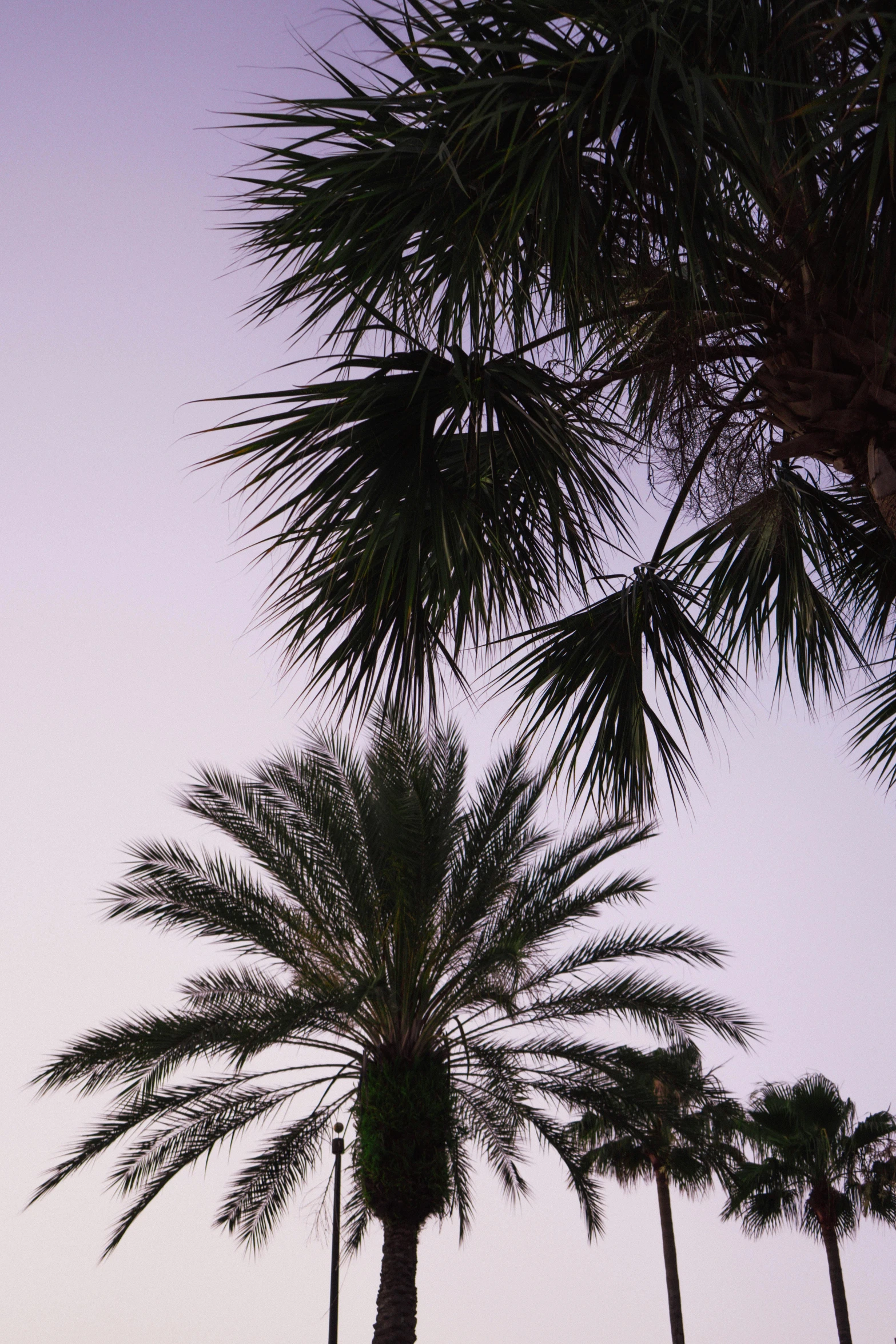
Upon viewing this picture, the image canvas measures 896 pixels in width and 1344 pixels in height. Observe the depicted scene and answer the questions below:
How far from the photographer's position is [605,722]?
6.01 meters

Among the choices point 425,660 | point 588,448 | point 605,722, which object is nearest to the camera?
point 588,448

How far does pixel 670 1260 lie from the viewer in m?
25.3

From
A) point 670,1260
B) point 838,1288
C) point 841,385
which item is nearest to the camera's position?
point 841,385

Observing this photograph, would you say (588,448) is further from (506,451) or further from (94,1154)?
(94,1154)

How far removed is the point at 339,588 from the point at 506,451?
37.5 inches

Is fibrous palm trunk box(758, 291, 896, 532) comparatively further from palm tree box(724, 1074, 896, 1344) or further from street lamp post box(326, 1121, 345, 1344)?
palm tree box(724, 1074, 896, 1344)

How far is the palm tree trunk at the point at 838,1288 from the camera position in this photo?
72.0ft

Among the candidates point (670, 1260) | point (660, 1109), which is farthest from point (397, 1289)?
point (670, 1260)

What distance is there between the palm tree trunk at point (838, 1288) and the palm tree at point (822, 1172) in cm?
1

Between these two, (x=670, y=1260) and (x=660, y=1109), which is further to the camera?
(x=670, y=1260)

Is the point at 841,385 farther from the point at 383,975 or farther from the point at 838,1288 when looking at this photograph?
the point at 838,1288

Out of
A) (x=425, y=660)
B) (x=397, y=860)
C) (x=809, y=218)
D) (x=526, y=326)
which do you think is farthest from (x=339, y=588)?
(x=397, y=860)

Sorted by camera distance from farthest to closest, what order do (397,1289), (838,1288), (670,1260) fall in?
(670,1260) → (838,1288) → (397,1289)

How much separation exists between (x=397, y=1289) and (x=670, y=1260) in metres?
14.3
